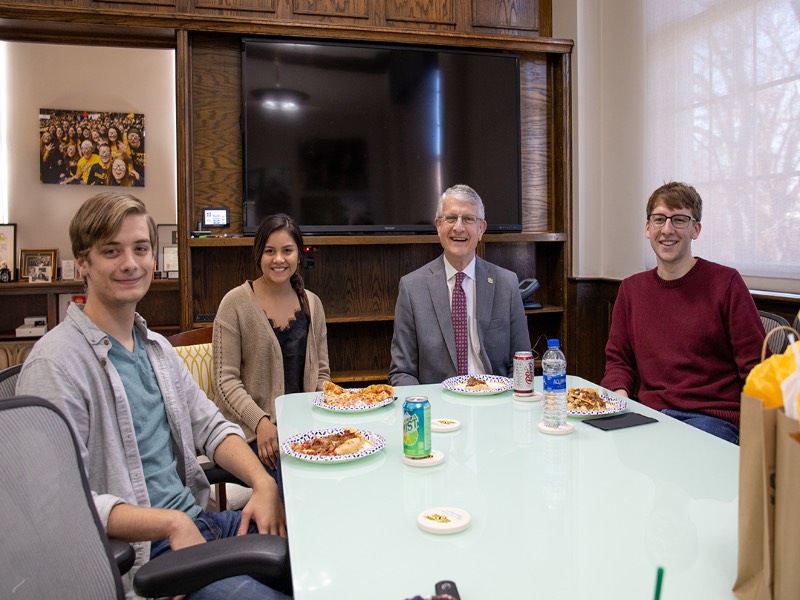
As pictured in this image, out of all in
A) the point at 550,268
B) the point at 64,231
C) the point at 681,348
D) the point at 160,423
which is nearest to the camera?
the point at 160,423

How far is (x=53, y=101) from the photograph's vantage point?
502cm

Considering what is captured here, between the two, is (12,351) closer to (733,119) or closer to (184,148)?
(184,148)

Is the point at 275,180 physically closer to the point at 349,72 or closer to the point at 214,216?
the point at 214,216

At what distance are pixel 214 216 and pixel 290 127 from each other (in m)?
0.67

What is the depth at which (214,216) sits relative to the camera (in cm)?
367

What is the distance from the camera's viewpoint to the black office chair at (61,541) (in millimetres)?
882

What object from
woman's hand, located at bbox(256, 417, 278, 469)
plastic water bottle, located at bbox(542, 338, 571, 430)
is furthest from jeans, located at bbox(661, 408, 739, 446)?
woman's hand, located at bbox(256, 417, 278, 469)

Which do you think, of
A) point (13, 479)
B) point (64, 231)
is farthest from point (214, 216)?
point (13, 479)

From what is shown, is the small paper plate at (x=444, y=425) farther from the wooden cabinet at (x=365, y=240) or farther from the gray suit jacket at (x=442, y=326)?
the wooden cabinet at (x=365, y=240)

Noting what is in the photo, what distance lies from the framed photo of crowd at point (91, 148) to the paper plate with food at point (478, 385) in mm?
3974

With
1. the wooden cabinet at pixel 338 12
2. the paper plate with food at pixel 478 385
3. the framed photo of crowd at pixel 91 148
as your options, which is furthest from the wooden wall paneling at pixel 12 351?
the paper plate with food at pixel 478 385

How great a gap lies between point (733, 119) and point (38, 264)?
466cm

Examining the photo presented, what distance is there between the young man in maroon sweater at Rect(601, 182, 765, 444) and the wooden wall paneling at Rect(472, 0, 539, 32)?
229cm

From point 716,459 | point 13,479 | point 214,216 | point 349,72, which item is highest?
point 349,72
